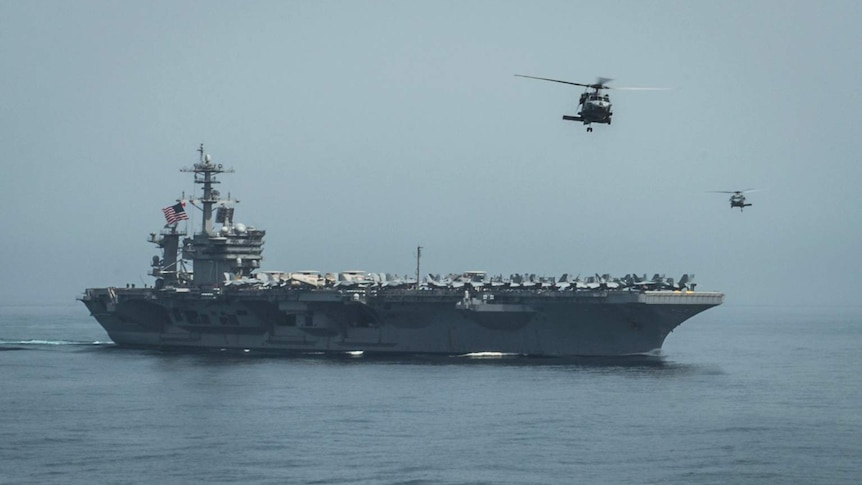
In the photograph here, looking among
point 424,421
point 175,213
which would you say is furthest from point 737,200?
point 175,213

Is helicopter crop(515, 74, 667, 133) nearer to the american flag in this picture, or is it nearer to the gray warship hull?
the gray warship hull

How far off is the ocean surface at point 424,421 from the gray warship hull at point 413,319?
1.17 metres

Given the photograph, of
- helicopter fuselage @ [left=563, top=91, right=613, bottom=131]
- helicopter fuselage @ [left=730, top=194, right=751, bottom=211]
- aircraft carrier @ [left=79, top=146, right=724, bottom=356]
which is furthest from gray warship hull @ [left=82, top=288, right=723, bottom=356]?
helicopter fuselage @ [left=563, top=91, right=613, bottom=131]

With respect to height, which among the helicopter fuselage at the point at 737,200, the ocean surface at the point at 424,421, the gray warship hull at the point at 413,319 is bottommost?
the ocean surface at the point at 424,421

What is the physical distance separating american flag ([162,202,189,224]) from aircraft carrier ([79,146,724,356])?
1.7 inches

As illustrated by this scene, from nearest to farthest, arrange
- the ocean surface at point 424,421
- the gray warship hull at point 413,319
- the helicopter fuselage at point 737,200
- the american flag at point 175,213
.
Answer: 1. the ocean surface at point 424,421
2. the helicopter fuselage at point 737,200
3. the gray warship hull at point 413,319
4. the american flag at point 175,213

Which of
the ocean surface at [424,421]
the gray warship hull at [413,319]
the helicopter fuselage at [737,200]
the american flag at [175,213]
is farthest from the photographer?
the american flag at [175,213]

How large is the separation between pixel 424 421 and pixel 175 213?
2641 centimetres

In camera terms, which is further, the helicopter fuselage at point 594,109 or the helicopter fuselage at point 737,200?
the helicopter fuselage at point 737,200

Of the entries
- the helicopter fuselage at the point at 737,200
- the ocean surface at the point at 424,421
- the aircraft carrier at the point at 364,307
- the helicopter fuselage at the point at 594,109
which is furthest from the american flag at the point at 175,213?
the helicopter fuselage at the point at 594,109

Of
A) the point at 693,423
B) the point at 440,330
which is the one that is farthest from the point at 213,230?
the point at 693,423

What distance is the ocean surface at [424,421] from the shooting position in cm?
2488

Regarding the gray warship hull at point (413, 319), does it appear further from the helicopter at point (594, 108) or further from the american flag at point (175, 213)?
the helicopter at point (594, 108)

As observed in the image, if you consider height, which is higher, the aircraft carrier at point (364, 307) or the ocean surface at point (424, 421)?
the aircraft carrier at point (364, 307)
